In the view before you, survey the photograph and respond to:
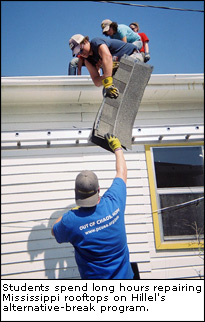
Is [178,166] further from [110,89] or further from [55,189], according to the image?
[110,89]

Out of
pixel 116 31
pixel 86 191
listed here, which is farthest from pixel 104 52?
pixel 86 191

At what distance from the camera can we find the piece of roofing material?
2979 mm

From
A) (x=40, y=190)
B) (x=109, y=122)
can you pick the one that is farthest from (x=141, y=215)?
(x=109, y=122)

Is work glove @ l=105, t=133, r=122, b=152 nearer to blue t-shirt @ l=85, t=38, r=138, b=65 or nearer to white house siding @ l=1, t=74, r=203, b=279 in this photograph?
blue t-shirt @ l=85, t=38, r=138, b=65

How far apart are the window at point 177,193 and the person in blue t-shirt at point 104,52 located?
78.2 inches

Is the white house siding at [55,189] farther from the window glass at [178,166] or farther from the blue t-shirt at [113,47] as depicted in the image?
the blue t-shirt at [113,47]

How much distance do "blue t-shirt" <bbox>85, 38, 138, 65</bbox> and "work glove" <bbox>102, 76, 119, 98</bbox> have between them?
36 centimetres

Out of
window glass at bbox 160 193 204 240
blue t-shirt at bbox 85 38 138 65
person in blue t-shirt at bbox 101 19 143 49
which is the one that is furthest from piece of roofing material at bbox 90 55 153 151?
window glass at bbox 160 193 204 240

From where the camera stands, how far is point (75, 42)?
2.93m

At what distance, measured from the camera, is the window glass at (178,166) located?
4719 millimetres

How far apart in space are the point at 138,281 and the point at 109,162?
2436 mm

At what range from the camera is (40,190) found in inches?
177

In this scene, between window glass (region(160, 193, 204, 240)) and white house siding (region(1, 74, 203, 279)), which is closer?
white house siding (region(1, 74, 203, 279))

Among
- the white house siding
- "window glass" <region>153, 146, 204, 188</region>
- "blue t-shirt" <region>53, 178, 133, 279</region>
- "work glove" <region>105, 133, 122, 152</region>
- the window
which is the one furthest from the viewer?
"window glass" <region>153, 146, 204, 188</region>
